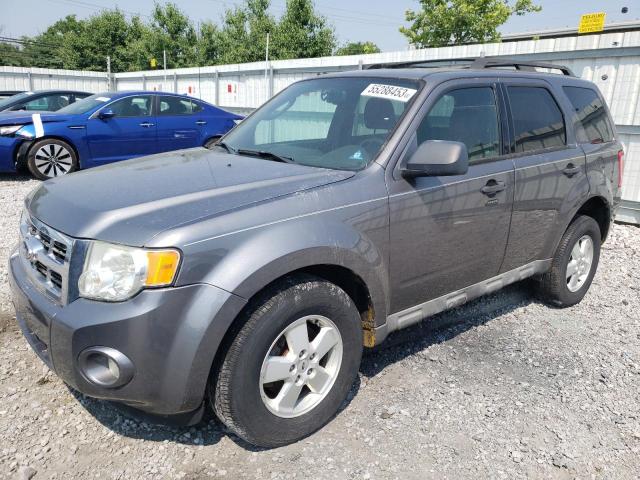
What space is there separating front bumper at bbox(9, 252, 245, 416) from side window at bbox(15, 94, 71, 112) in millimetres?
9198

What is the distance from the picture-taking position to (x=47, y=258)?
2.38 m

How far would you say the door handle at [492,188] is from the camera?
3.27 m

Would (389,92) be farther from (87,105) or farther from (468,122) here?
(87,105)

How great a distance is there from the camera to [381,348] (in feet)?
11.9

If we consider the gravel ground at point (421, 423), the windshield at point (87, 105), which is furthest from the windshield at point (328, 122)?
the windshield at point (87, 105)

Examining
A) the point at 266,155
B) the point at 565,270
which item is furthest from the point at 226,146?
the point at 565,270

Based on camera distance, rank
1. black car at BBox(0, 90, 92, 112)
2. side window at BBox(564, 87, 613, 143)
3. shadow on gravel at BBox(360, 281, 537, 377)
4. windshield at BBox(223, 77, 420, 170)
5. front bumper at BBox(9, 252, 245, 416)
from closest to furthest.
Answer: front bumper at BBox(9, 252, 245, 416), windshield at BBox(223, 77, 420, 170), shadow on gravel at BBox(360, 281, 537, 377), side window at BBox(564, 87, 613, 143), black car at BBox(0, 90, 92, 112)

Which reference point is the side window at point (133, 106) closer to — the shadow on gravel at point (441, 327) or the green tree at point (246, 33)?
the shadow on gravel at point (441, 327)

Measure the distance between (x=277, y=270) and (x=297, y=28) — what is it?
104 ft

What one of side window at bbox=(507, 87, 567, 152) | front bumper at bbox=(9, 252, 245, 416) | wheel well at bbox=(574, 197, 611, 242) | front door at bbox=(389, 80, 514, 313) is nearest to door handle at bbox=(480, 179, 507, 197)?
front door at bbox=(389, 80, 514, 313)

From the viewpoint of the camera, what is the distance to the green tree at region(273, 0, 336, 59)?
31.1 m

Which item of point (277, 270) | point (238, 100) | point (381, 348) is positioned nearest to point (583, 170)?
point (381, 348)

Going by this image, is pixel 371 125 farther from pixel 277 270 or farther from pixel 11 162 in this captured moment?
pixel 11 162

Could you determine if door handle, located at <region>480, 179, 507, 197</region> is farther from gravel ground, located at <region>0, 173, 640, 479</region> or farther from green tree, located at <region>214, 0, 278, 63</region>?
green tree, located at <region>214, 0, 278, 63</region>
